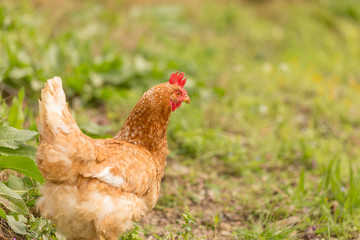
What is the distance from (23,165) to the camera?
108 inches

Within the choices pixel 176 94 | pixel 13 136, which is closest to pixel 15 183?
pixel 13 136

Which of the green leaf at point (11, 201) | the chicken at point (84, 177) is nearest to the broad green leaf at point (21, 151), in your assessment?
the green leaf at point (11, 201)

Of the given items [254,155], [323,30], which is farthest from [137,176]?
[323,30]

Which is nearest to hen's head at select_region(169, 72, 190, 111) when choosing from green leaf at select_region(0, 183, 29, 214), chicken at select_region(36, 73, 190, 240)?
chicken at select_region(36, 73, 190, 240)

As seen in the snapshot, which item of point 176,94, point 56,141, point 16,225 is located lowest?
point 16,225

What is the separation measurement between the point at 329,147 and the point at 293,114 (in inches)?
44.2

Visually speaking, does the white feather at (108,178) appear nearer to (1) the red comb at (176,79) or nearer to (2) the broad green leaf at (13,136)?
(2) the broad green leaf at (13,136)

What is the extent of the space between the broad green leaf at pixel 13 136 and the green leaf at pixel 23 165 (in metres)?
0.13

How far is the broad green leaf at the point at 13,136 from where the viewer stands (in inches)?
113

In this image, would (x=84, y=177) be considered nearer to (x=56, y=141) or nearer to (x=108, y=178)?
(x=108, y=178)

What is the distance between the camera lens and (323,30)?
9.80 meters

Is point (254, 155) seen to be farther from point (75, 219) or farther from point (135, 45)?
point (135, 45)

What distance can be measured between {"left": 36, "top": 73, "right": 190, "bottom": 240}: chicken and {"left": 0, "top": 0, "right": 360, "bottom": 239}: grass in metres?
0.43

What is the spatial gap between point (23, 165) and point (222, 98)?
3.88m
